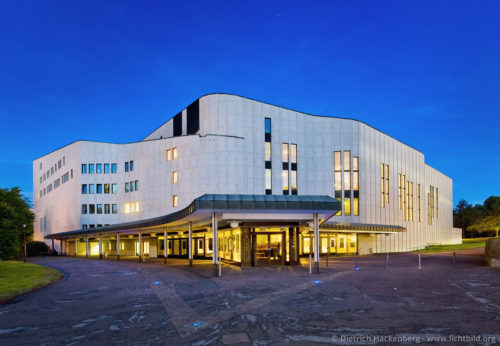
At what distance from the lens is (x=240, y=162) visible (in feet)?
156

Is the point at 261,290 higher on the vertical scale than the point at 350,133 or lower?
lower

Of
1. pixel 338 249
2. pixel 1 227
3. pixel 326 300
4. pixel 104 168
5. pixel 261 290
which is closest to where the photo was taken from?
pixel 326 300

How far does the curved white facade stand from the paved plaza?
95.3 ft

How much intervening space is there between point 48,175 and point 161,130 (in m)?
31.8

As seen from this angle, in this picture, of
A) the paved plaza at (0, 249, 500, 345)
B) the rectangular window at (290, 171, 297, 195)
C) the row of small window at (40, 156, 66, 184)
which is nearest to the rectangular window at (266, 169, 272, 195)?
the rectangular window at (290, 171, 297, 195)

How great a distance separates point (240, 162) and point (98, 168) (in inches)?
1088

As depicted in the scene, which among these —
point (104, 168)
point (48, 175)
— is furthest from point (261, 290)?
point (48, 175)

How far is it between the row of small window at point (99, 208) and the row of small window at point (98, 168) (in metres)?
5.50

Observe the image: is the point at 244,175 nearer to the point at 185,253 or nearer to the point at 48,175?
the point at 185,253

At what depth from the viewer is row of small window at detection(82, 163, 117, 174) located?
61.0m

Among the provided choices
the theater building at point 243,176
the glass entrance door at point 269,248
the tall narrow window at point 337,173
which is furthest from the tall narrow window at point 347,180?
the glass entrance door at point 269,248

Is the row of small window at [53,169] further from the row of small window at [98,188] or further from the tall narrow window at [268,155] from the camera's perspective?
the tall narrow window at [268,155]

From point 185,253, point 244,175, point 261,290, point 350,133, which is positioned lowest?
point 185,253

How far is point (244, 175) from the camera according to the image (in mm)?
47625
